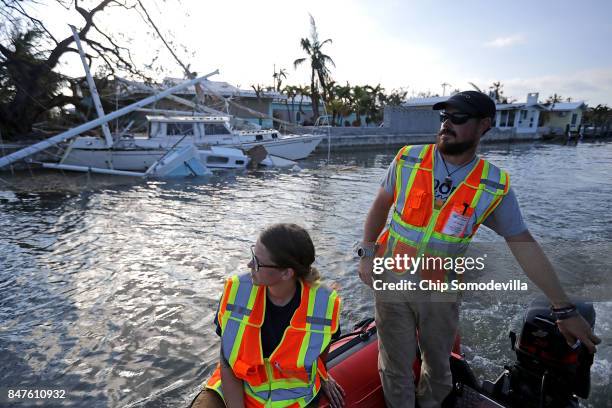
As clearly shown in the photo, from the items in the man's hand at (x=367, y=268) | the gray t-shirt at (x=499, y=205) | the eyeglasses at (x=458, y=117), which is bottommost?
the man's hand at (x=367, y=268)

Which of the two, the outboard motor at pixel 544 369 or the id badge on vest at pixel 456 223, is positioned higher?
the id badge on vest at pixel 456 223

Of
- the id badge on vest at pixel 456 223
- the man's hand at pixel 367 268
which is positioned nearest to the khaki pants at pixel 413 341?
the man's hand at pixel 367 268

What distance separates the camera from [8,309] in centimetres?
480

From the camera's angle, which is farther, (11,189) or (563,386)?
(11,189)

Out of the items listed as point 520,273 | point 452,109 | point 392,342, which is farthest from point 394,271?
point 520,273

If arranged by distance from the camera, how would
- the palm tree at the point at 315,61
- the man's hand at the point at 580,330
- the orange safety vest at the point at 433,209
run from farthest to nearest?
the palm tree at the point at 315,61 < the orange safety vest at the point at 433,209 < the man's hand at the point at 580,330

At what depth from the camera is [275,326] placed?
1.98m

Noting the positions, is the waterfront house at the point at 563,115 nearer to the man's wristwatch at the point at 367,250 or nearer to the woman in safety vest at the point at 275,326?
the man's wristwatch at the point at 367,250

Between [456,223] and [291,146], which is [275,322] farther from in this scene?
[291,146]

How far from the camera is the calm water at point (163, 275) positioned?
3.77 metres

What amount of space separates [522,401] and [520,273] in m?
4.27

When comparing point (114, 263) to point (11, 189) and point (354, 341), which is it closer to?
point (354, 341)

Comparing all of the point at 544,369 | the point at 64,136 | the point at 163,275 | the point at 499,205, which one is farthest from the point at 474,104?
the point at 64,136

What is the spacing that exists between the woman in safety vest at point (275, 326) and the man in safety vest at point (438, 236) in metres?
0.50
